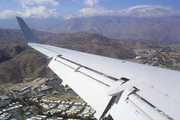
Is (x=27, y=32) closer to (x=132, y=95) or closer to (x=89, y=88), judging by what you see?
(x=89, y=88)

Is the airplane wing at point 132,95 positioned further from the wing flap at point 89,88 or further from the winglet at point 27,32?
the winglet at point 27,32

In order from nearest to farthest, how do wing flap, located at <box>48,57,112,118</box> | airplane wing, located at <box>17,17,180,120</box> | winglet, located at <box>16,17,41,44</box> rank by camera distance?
airplane wing, located at <box>17,17,180,120</box>, wing flap, located at <box>48,57,112,118</box>, winglet, located at <box>16,17,41,44</box>

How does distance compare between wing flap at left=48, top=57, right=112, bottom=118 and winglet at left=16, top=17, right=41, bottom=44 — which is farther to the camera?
winglet at left=16, top=17, right=41, bottom=44

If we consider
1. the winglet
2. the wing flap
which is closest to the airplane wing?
the wing flap

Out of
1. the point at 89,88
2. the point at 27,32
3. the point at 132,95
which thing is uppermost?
the point at 27,32

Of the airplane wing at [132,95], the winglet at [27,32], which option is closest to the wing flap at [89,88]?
the airplane wing at [132,95]

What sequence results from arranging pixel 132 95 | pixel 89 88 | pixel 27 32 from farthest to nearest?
pixel 27 32
pixel 89 88
pixel 132 95

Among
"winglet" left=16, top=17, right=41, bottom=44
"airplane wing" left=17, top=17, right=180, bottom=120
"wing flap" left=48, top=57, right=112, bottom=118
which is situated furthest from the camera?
"winglet" left=16, top=17, right=41, bottom=44

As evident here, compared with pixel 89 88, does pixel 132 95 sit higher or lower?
higher

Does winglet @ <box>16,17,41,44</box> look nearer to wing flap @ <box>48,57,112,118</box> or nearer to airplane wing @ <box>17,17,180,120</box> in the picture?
wing flap @ <box>48,57,112,118</box>

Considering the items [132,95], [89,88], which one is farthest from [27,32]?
[132,95]

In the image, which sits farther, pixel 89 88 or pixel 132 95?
pixel 89 88

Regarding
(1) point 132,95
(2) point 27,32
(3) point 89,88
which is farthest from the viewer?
(2) point 27,32
